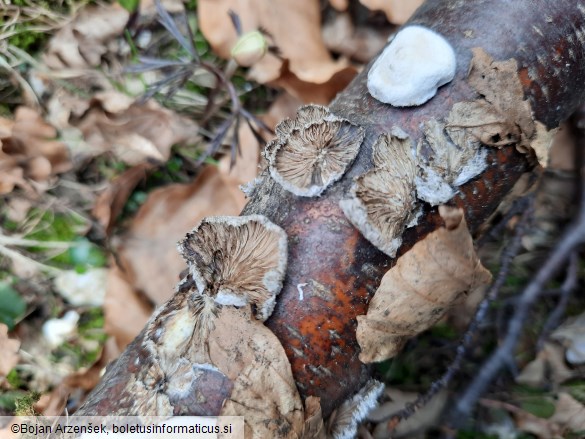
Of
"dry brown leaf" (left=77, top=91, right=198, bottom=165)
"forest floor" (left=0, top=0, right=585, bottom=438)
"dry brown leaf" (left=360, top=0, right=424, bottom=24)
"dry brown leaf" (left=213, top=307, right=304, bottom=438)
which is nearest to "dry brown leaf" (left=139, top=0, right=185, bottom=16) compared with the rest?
"forest floor" (left=0, top=0, right=585, bottom=438)

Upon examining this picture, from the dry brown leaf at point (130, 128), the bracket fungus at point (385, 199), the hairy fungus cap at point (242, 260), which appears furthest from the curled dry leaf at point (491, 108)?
the dry brown leaf at point (130, 128)

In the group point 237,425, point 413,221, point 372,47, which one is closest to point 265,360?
point 237,425

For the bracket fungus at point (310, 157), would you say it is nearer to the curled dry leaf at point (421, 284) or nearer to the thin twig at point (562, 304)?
the curled dry leaf at point (421, 284)

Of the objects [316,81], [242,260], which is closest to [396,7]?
[316,81]

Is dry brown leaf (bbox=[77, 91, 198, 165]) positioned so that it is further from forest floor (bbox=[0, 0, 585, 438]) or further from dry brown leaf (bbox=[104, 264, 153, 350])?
dry brown leaf (bbox=[104, 264, 153, 350])

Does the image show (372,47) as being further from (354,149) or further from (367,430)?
(367,430)
